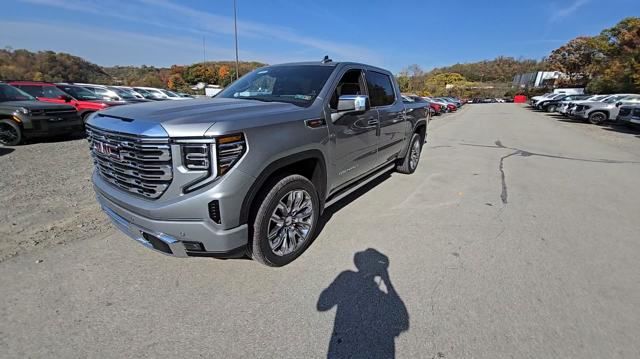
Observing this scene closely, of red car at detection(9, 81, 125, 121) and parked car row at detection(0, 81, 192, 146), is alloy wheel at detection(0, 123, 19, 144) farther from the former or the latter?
red car at detection(9, 81, 125, 121)

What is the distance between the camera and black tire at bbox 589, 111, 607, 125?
17.3 m

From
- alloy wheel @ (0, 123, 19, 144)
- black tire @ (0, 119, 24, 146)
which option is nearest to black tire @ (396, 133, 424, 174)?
black tire @ (0, 119, 24, 146)

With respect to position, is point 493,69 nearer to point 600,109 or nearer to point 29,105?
point 600,109

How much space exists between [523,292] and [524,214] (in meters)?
2.10

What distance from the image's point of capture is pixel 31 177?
212 inches

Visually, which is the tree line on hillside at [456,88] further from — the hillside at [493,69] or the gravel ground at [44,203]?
the hillside at [493,69]

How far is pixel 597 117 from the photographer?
17531mm

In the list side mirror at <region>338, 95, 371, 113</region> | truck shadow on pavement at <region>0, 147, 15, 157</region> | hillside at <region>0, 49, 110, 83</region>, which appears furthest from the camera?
hillside at <region>0, 49, 110, 83</region>

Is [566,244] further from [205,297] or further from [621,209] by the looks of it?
[205,297]

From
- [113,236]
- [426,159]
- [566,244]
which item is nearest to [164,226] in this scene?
[113,236]

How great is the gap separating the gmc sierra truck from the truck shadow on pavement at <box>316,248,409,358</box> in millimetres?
637

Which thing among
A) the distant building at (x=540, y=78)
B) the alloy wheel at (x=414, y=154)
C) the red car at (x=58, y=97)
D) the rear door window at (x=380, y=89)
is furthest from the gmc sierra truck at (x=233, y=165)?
the distant building at (x=540, y=78)

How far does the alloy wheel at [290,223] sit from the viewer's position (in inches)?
112

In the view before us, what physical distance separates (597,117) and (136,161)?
23199mm
